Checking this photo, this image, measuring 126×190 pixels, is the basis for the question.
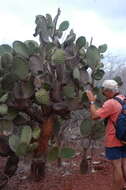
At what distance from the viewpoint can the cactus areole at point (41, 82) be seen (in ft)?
15.4

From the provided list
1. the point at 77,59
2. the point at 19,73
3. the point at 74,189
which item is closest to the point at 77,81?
the point at 77,59

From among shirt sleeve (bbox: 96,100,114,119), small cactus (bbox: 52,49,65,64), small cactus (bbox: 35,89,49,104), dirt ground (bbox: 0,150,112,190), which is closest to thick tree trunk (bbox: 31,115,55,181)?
dirt ground (bbox: 0,150,112,190)

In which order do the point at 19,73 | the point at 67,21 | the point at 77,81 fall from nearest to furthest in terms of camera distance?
the point at 19,73, the point at 77,81, the point at 67,21

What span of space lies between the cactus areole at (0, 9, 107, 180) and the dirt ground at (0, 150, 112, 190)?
388 millimetres

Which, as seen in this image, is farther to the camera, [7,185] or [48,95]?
[7,185]

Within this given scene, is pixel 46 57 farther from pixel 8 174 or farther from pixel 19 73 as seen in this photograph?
pixel 8 174

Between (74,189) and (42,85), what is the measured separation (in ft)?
4.01

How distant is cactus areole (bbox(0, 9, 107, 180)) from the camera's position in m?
4.70

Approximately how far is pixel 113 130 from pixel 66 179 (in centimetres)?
125

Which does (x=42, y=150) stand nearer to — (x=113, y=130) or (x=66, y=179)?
(x=66, y=179)

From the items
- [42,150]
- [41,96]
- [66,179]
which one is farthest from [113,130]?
[66,179]

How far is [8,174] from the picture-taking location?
5121 millimetres

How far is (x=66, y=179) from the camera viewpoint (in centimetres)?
529

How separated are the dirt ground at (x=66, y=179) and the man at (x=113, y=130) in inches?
27.3
